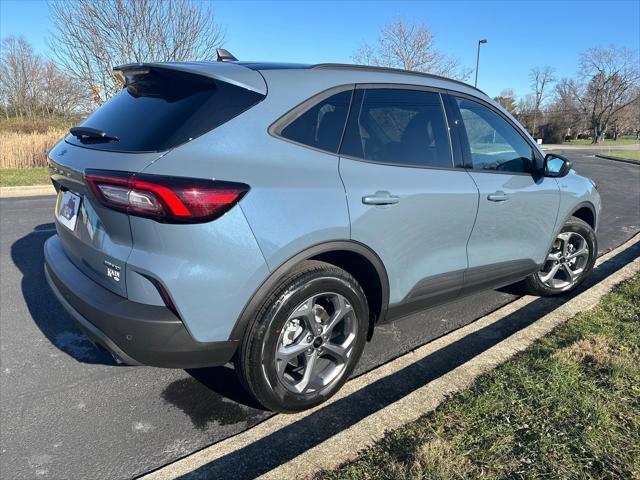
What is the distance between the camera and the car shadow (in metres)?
3.27

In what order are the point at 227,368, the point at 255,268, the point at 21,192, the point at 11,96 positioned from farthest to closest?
1. the point at 11,96
2. the point at 21,192
3. the point at 227,368
4. the point at 255,268

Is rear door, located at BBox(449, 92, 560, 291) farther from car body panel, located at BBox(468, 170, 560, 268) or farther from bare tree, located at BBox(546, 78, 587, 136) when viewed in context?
bare tree, located at BBox(546, 78, 587, 136)

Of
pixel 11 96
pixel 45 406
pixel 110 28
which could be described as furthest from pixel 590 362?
pixel 11 96

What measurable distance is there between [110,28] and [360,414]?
1517cm

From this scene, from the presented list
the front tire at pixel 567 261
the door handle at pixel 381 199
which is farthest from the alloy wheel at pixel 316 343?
the front tire at pixel 567 261

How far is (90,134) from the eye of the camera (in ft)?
8.13

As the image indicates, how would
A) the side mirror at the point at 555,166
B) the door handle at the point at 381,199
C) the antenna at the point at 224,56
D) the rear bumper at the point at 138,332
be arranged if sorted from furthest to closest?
the side mirror at the point at 555,166
the antenna at the point at 224,56
the door handle at the point at 381,199
the rear bumper at the point at 138,332

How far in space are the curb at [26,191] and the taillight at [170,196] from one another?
1028 centimetres

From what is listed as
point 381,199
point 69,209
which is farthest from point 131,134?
point 381,199

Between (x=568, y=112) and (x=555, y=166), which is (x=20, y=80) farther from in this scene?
(x=568, y=112)

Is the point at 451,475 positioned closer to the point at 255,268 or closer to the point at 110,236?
the point at 255,268

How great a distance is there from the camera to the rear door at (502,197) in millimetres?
3248

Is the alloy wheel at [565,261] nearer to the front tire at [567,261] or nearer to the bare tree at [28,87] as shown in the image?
the front tire at [567,261]

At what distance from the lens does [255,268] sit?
85.3 inches
